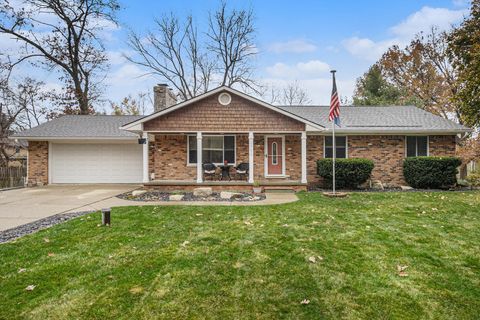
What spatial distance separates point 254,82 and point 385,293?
23843 mm

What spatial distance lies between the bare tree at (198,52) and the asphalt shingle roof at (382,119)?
1132 cm

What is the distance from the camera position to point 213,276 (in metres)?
3.61

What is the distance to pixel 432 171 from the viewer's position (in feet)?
40.0

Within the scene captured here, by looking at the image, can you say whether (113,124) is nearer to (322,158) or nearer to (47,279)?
(322,158)

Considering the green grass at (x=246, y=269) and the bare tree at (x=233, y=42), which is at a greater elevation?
the bare tree at (x=233, y=42)

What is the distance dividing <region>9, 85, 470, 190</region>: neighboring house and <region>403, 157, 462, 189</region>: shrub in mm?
887

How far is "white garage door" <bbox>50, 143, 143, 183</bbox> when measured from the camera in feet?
48.4

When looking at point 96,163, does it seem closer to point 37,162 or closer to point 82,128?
point 82,128

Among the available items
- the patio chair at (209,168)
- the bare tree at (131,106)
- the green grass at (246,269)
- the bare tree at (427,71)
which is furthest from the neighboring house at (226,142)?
the bare tree at (131,106)

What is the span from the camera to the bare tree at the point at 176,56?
2570cm

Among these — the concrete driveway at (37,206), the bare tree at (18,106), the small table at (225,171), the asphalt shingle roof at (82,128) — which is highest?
the bare tree at (18,106)

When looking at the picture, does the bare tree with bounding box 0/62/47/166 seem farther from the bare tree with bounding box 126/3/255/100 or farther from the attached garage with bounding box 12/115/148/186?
the attached garage with bounding box 12/115/148/186

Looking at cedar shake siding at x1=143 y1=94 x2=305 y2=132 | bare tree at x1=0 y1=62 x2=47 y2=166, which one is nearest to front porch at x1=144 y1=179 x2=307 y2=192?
cedar shake siding at x1=143 y1=94 x2=305 y2=132

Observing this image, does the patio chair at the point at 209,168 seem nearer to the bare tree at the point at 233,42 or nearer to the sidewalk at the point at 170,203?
the sidewalk at the point at 170,203
